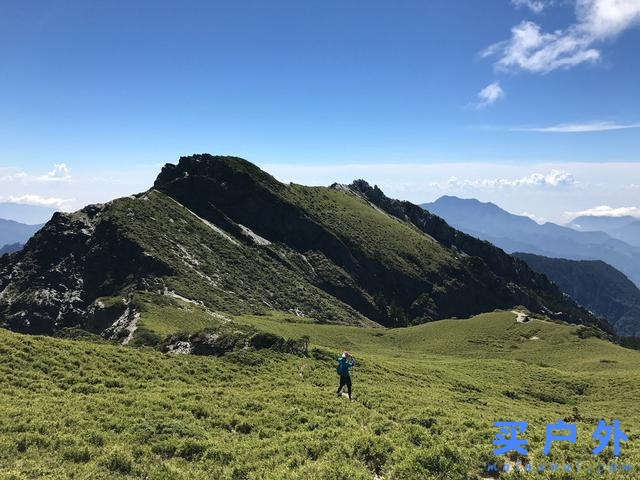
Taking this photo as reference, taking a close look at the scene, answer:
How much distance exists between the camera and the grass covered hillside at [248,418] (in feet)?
51.9

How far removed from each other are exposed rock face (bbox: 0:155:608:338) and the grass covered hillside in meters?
41.5

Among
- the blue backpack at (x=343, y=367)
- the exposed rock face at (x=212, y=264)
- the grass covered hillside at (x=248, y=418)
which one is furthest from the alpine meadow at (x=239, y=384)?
the blue backpack at (x=343, y=367)

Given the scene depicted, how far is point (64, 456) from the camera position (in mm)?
16094

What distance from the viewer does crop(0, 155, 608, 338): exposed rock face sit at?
358 ft

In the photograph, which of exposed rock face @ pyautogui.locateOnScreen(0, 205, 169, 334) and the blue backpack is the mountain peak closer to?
exposed rock face @ pyautogui.locateOnScreen(0, 205, 169, 334)

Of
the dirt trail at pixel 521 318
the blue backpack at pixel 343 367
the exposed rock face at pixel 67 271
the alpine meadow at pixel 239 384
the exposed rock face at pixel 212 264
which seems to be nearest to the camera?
the alpine meadow at pixel 239 384

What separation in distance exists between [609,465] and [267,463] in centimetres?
1218

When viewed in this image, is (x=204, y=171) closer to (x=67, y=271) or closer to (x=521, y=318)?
(x=67, y=271)

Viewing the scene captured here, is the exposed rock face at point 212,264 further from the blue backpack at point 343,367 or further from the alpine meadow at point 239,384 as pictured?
the blue backpack at point 343,367

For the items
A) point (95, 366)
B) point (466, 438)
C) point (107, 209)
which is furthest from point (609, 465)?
point (107, 209)

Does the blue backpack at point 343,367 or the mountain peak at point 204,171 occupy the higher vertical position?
the mountain peak at point 204,171

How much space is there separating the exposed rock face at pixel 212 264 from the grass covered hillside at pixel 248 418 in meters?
41.5

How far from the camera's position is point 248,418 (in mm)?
21594

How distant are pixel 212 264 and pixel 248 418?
111046mm
